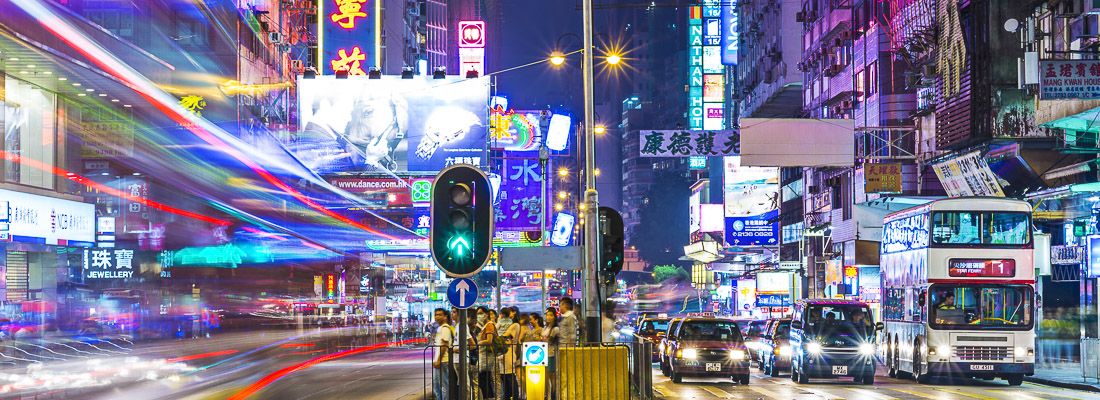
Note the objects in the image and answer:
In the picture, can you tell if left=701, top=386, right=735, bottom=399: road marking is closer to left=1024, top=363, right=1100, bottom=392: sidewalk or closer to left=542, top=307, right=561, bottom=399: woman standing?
left=542, top=307, right=561, bottom=399: woman standing

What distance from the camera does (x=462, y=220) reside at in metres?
14.6

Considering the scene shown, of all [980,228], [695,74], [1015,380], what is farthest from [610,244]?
[695,74]

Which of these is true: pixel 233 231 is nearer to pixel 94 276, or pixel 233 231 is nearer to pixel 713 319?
pixel 94 276

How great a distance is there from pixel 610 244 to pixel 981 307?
11067 millimetres

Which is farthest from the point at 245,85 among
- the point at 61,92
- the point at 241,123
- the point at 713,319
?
the point at 713,319

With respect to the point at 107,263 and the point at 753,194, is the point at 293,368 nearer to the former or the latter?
the point at 107,263

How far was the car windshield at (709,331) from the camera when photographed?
30172mm

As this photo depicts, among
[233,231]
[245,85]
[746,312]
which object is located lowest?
[746,312]

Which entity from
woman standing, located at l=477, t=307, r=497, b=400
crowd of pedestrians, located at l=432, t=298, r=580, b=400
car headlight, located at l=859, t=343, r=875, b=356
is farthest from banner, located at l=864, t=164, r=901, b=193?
woman standing, located at l=477, t=307, r=497, b=400

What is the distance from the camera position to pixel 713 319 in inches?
1209

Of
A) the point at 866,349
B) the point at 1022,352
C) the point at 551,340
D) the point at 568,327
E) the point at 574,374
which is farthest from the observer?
the point at 866,349

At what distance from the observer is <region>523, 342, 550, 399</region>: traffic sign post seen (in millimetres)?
19281

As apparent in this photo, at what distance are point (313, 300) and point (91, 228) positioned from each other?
29.8 metres

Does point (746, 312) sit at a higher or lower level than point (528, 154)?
lower
